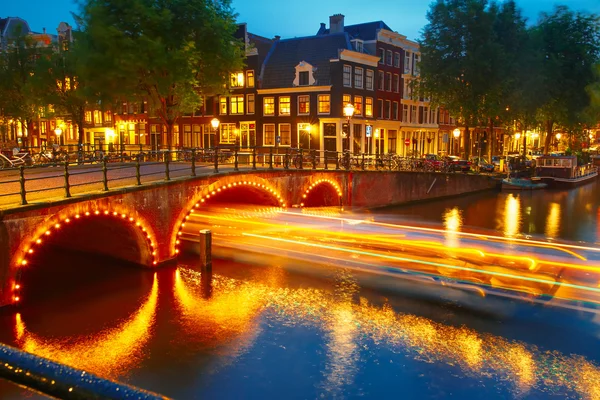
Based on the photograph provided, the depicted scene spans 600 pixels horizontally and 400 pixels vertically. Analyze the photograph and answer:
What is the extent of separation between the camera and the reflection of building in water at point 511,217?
27.4m

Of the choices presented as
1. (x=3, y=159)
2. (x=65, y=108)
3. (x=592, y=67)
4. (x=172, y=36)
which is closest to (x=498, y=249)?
(x=172, y=36)

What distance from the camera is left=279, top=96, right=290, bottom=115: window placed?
149 ft

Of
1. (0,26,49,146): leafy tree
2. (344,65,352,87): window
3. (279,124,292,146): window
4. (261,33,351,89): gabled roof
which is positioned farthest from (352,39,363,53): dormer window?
(0,26,49,146): leafy tree

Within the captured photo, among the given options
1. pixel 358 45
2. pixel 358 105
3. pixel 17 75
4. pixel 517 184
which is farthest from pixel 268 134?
pixel 517 184

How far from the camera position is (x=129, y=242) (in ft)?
63.1

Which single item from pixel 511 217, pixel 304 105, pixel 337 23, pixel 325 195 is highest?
pixel 337 23

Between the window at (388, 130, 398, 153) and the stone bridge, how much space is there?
18.1 meters

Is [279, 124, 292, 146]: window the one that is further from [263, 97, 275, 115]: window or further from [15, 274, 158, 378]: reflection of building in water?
[15, 274, 158, 378]: reflection of building in water

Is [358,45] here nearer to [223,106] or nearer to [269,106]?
[269,106]

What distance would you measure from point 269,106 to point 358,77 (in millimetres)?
8352

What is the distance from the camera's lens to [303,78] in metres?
44.7

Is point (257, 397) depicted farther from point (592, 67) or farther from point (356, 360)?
point (592, 67)

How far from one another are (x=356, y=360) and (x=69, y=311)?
28.4 ft

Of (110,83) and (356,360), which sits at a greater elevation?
(110,83)
